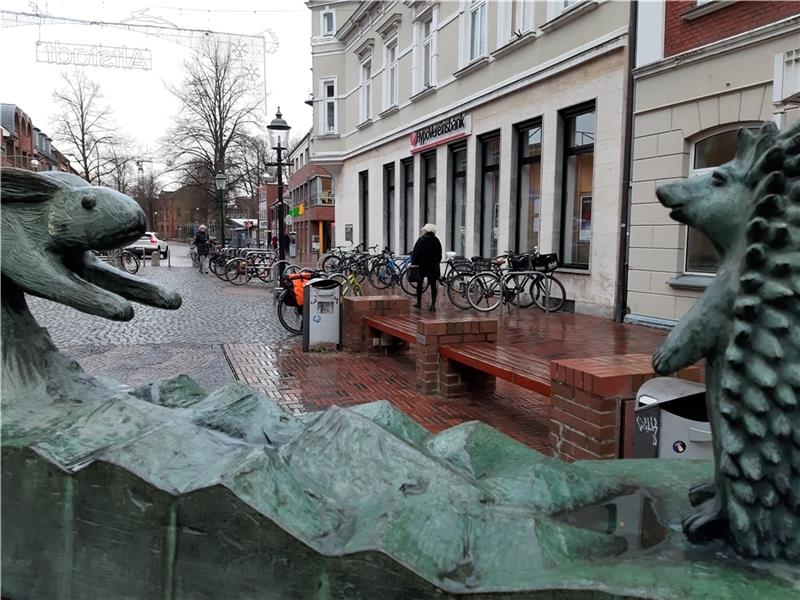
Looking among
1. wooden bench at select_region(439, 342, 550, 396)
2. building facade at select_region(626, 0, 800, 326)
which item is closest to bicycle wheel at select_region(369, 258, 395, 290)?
building facade at select_region(626, 0, 800, 326)

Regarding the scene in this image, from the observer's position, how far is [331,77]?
27766 millimetres

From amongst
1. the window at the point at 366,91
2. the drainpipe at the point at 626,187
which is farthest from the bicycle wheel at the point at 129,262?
the drainpipe at the point at 626,187

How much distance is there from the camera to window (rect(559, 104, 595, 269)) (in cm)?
1237

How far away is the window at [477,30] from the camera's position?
15.8m

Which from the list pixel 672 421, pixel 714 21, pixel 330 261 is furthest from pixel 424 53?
pixel 672 421

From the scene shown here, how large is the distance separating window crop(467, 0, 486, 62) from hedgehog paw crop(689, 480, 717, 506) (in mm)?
15591

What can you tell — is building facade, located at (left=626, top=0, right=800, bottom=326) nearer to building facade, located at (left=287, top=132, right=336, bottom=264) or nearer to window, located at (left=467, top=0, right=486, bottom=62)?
window, located at (left=467, top=0, right=486, bottom=62)

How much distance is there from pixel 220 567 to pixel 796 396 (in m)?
1.23

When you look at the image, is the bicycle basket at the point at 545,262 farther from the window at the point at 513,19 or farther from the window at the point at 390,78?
the window at the point at 390,78

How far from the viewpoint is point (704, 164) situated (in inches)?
382

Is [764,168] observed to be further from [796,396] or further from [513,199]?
[513,199]

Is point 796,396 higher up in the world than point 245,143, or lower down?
lower down

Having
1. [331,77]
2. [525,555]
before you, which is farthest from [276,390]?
[331,77]

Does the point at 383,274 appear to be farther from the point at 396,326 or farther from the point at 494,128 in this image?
the point at 396,326
